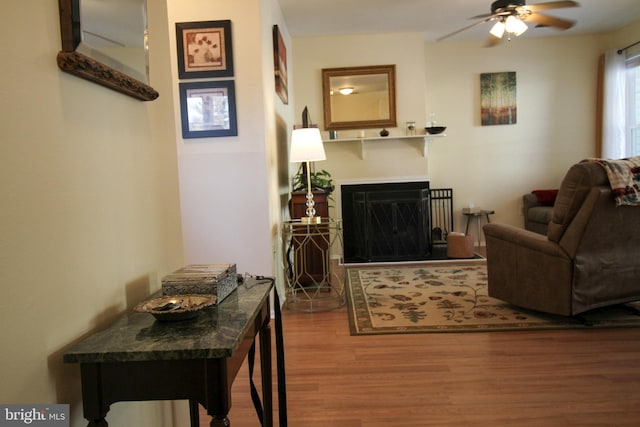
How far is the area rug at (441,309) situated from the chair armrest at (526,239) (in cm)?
49

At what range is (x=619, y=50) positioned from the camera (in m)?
5.49

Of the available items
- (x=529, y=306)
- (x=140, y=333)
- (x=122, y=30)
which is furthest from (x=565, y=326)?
(x=122, y=30)

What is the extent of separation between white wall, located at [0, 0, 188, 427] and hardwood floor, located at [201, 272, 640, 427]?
979 millimetres

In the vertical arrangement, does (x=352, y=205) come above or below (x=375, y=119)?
below

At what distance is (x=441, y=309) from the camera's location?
129 inches

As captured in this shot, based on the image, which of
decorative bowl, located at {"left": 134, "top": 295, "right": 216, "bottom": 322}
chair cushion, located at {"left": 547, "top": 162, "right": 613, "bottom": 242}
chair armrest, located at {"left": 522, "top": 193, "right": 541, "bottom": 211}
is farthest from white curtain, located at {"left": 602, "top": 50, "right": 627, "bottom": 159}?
decorative bowl, located at {"left": 134, "top": 295, "right": 216, "bottom": 322}

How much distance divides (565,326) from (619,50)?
442 centimetres

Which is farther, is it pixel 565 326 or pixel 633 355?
pixel 565 326

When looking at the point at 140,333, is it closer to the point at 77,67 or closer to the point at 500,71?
the point at 77,67

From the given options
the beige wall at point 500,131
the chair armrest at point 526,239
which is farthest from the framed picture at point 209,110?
the beige wall at point 500,131

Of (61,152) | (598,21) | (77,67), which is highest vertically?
(598,21)

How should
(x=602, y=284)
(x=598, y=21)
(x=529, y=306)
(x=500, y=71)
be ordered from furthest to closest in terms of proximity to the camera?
1. (x=500, y=71)
2. (x=598, y=21)
3. (x=529, y=306)
4. (x=602, y=284)

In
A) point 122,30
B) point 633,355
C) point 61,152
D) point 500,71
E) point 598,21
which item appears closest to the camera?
point 61,152

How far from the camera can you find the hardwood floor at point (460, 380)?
1.85m
